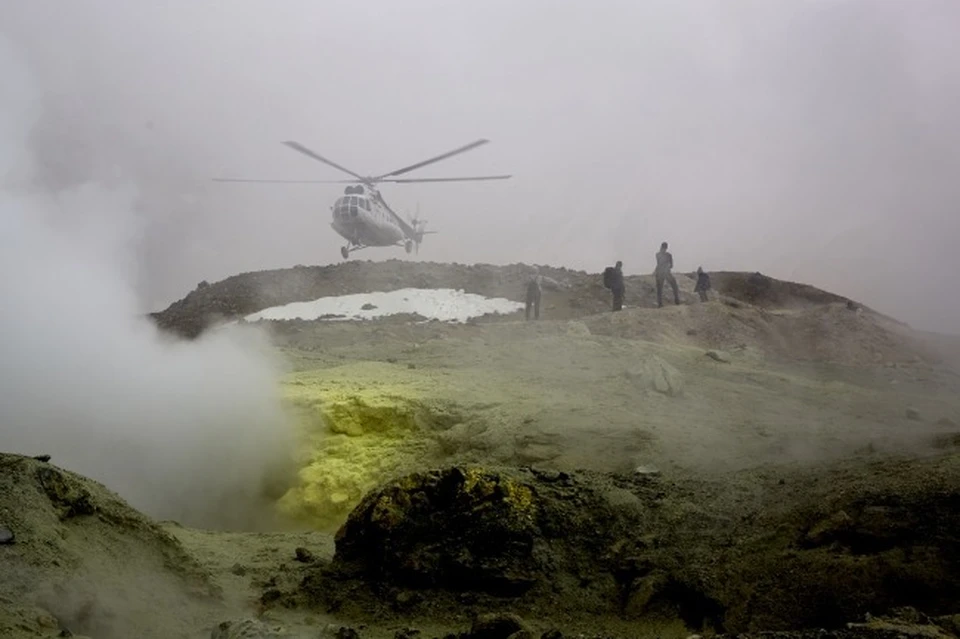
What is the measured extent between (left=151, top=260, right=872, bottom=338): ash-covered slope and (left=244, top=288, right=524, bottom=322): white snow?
0.61 metres

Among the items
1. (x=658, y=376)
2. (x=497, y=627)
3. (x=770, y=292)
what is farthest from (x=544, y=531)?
(x=770, y=292)

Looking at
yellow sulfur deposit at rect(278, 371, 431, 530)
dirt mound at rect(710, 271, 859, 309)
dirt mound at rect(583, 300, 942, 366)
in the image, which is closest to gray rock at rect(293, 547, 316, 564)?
yellow sulfur deposit at rect(278, 371, 431, 530)

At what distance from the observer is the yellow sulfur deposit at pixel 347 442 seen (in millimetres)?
7984

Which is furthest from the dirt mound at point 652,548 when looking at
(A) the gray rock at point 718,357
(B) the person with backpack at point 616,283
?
(B) the person with backpack at point 616,283

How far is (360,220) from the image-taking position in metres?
22.6

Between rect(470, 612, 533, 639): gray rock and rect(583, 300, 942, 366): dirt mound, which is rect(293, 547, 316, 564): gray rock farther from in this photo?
rect(583, 300, 942, 366): dirt mound

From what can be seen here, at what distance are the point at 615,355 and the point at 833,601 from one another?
25.0 ft

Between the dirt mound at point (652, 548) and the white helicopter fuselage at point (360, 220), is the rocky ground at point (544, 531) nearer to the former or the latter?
the dirt mound at point (652, 548)

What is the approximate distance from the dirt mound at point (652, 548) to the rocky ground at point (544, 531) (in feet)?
0.04

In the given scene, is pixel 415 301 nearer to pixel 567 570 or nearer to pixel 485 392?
pixel 485 392

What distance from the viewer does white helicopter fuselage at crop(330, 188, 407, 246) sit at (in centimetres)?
2250

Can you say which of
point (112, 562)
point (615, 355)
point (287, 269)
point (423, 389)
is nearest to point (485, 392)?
point (423, 389)

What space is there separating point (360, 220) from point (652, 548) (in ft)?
63.9

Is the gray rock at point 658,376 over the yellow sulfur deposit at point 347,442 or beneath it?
over
